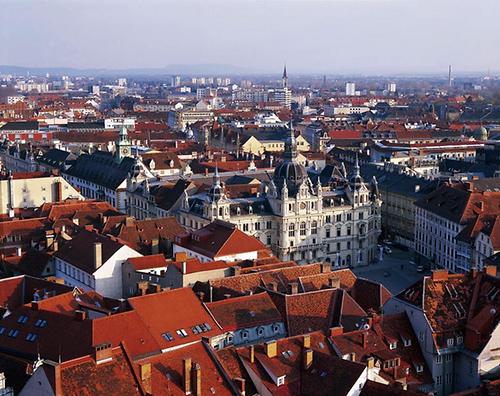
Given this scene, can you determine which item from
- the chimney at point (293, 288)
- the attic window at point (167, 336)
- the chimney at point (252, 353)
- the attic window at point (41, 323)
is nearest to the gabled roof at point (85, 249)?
the chimney at point (293, 288)

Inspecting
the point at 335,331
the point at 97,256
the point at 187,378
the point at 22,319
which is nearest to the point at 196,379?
the point at 187,378

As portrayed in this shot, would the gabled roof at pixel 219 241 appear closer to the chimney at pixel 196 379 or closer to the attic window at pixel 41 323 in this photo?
the attic window at pixel 41 323

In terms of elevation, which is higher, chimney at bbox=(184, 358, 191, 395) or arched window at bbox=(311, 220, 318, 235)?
chimney at bbox=(184, 358, 191, 395)

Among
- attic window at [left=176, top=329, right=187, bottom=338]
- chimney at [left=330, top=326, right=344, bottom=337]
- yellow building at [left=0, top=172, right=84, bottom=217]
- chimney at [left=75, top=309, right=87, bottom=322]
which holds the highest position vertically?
chimney at [left=75, top=309, right=87, bottom=322]

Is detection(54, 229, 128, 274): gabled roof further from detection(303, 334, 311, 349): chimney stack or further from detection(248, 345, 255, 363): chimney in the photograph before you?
detection(303, 334, 311, 349): chimney stack

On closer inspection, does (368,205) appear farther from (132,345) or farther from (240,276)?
(132,345)

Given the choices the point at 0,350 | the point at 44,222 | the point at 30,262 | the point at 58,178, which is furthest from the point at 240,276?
the point at 58,178

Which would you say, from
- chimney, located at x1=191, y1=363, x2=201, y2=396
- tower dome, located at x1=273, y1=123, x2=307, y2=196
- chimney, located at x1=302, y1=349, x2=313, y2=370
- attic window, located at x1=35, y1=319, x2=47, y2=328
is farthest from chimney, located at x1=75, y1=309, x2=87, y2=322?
tower dome, located at x1=273, y1=123, x2=307, y2=196

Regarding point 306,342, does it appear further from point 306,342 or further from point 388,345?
point 388,345
